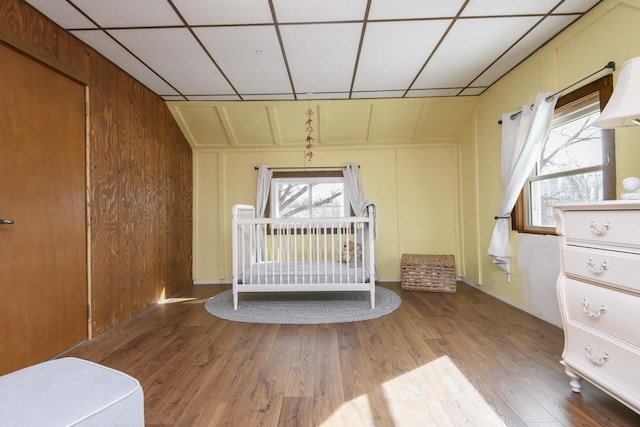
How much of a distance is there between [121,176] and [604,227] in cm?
321

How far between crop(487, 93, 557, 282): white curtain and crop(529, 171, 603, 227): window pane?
0.20 metres

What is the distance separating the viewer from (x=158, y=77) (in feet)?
8.67

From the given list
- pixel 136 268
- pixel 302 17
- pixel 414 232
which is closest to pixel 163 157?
pixel 136 268

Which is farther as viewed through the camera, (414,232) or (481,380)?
(414,232)

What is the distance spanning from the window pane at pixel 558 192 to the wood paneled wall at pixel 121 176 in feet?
10.8

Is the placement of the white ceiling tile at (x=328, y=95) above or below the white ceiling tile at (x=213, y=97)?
below

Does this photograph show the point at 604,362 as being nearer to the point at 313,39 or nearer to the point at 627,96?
the point at 627,96

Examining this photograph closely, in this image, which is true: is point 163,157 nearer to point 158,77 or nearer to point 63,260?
point 158,77

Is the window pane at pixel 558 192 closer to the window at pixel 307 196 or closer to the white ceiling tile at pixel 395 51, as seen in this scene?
the white ceiling tile at pixel 395 51

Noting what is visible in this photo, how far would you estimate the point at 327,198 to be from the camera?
392 centimetres

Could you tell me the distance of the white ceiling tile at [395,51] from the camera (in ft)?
6.49

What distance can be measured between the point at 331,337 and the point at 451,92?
2.83 m

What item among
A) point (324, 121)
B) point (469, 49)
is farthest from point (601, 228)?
point (324, 121)

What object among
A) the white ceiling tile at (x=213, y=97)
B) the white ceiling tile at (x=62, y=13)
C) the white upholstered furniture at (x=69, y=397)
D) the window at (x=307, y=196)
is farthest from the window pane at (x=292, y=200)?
the white upholstered furniture at (x=69, y=397)
